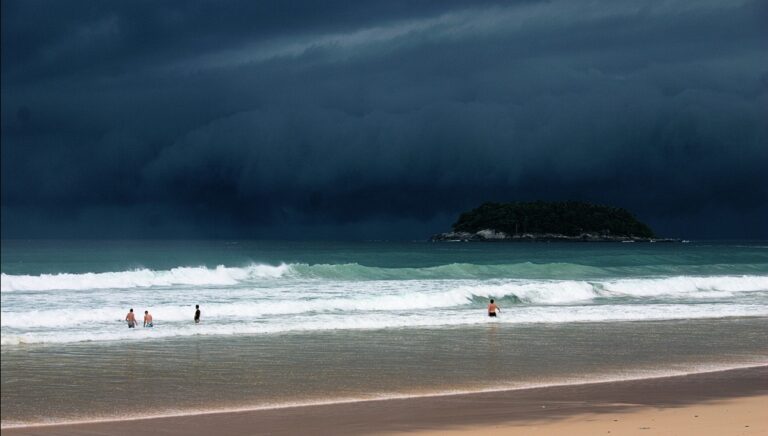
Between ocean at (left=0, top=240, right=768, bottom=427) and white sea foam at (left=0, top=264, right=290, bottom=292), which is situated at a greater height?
white sea foam at (left=0, top=264, right=290, bottom=292)

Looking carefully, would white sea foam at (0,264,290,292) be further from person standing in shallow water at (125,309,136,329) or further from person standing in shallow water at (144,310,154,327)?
person standing in shallow water at (125,309,136,329)

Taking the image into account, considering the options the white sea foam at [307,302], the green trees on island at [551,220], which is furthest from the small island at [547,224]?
the white sea foam at [307,302]

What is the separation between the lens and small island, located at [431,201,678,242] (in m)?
181

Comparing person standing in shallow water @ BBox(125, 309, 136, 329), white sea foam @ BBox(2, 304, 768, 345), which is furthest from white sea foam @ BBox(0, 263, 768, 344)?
person standing in shallow water @ BBox(125, 309, 136, 329)

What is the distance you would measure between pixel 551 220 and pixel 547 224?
6.84ft

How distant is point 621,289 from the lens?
4069cm

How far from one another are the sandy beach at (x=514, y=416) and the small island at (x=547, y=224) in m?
166

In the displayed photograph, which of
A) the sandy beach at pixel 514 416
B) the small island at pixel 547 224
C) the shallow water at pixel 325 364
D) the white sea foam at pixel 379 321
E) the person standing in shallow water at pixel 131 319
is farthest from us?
the small island at pixel 547 224

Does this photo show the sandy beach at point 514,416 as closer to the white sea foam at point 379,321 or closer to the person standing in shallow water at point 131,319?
the white sea foam at point 379,321

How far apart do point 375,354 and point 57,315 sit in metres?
10.0

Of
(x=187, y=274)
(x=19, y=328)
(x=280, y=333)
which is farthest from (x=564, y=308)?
(x=187, y=274)

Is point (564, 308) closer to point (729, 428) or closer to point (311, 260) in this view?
point (729, 428)

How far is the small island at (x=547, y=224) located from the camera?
181250 mm

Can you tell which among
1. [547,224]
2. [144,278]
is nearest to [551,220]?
[547,224]
